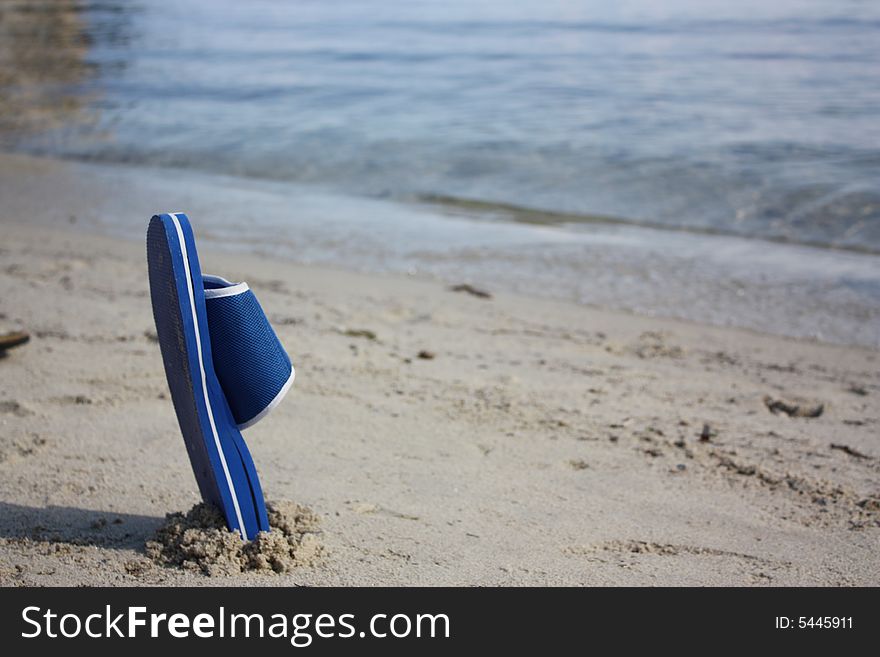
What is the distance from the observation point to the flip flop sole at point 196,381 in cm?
222

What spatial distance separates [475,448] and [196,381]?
135 cm

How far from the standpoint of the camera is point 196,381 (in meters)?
2.31

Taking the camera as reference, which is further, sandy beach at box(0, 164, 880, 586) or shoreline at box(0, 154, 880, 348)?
shoreline at box(0, 154, 880, 348)

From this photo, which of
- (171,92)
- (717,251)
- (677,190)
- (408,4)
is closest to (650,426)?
(717,251)

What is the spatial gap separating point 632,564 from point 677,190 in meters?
6.79

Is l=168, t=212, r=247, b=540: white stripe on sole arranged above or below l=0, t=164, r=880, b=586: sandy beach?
above

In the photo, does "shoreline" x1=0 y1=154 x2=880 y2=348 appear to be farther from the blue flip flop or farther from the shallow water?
the blue flip flop

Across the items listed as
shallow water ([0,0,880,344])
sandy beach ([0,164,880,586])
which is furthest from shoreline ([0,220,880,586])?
shallow water ([0,0,880,344])

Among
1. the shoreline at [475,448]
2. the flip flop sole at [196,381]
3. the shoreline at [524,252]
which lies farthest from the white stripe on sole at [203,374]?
the shoreline at [524,252]

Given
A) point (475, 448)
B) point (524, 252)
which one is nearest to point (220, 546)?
point (475, 448)

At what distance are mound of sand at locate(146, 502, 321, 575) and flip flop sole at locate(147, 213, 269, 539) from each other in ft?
0.14

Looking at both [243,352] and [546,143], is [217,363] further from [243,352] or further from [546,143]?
[546,143]

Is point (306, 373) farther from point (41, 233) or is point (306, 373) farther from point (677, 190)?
point (677, 190)

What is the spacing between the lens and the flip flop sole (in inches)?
87.4
